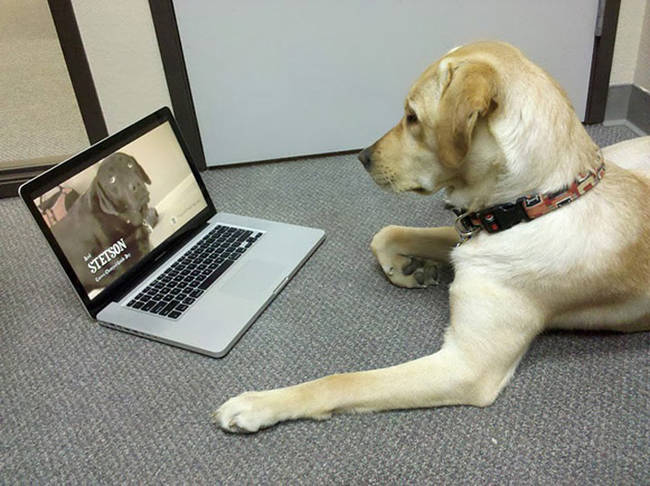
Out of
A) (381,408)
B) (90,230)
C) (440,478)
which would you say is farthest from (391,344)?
(90,230)

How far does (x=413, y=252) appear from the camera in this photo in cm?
176

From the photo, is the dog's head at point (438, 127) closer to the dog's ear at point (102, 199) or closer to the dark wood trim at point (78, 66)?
the dog's ear at point (102, 199)

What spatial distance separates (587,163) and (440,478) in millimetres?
736

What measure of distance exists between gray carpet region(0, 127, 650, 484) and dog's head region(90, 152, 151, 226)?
1.03 feet

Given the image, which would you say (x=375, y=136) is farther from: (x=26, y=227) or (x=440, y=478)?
(x=440, y=478)

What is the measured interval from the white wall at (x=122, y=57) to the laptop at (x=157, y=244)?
19.8 inches

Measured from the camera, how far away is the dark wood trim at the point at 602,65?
7.65 feet

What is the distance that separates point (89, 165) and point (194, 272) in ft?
1.39

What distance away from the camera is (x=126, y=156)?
1763 mm

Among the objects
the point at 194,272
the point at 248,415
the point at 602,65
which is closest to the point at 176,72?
the point at 194,272

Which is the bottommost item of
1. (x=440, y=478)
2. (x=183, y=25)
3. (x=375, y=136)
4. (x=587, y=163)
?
(x=440, y=478)

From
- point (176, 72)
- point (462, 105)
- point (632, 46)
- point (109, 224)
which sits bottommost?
point (109, 224)

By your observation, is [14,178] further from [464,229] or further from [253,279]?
[464,229]

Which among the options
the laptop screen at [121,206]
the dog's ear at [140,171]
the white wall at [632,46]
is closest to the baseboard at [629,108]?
the white wall at [632,46]
